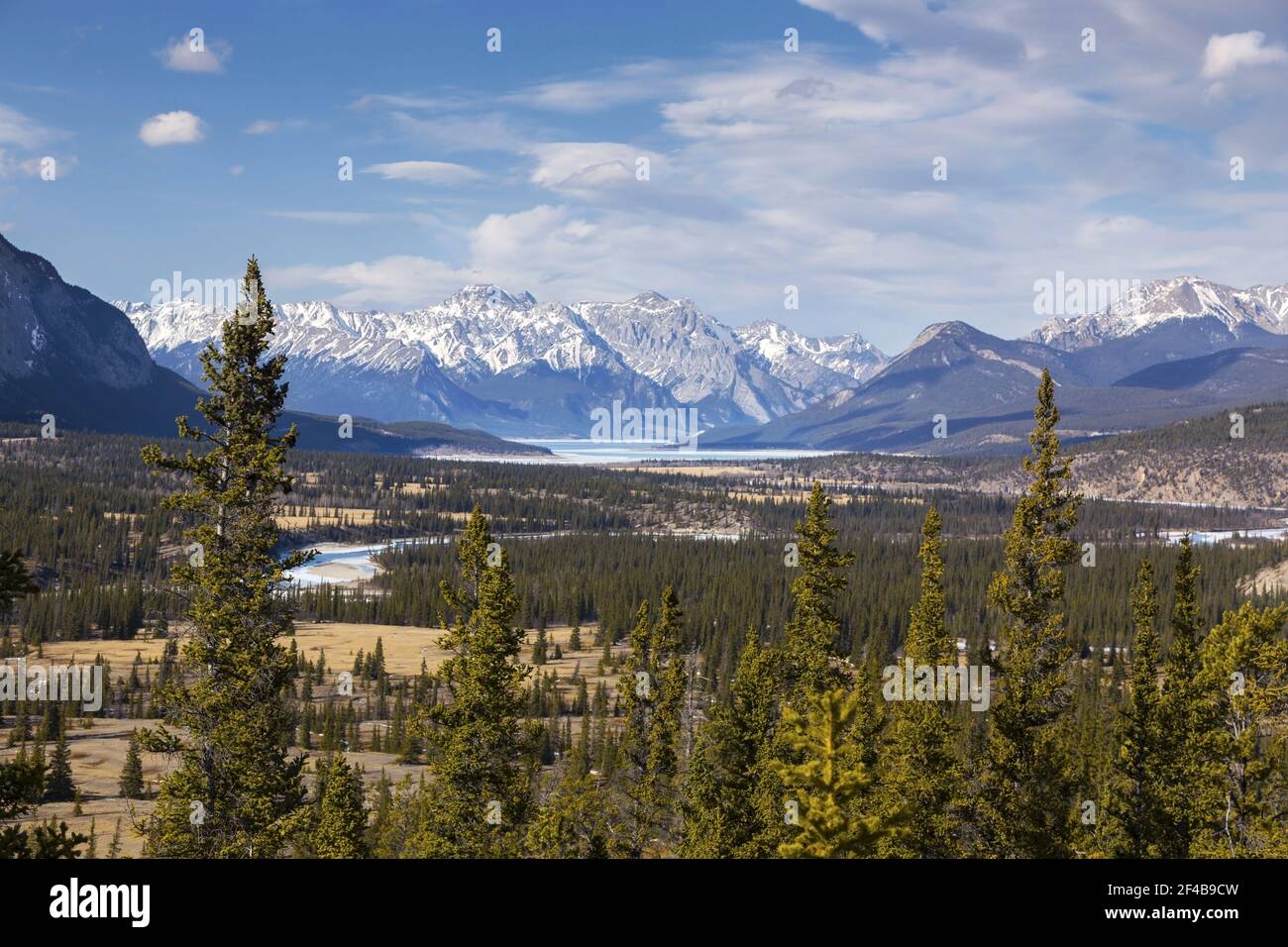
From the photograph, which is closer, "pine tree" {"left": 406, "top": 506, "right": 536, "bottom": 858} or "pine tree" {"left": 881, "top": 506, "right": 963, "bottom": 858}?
"pine tree" {"left": 406, "top": 506, "right": 536, "bottom": 858}

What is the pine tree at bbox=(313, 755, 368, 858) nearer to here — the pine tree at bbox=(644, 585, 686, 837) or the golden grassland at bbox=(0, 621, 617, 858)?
the golden grassland at bbox=(0, 621, 617, 858)

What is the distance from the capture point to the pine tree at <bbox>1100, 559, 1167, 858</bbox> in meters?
48.8

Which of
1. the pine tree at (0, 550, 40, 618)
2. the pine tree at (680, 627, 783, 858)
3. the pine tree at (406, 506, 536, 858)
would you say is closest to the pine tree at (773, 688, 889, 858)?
the pine tree at (406, 506, 536, 858)

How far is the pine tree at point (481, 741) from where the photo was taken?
37.0m

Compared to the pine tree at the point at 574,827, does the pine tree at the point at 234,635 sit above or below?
above

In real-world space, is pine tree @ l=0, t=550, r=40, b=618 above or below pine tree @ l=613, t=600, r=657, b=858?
above

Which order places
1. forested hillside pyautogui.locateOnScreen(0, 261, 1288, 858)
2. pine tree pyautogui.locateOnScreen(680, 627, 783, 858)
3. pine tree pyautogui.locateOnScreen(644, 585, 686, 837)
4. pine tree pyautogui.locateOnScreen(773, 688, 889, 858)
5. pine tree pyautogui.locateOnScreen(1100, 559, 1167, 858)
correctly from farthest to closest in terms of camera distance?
pine tree pyautogui.locateOnScreen(644, 585, 686, 837), pine tree pyautogui.locateOnScreen(1100, 559, 1167, 858), pine tree pyautogui.locateOnScreen(680, 627, 783, 858), forested hillside pyautogui.locateOnScreen(0, 261, 1288, 858), pine tree pyautogui.locateOnScreen(773, 688, 889, 858)

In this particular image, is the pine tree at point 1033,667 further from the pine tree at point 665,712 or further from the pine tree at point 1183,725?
the pine tree at point 665,712

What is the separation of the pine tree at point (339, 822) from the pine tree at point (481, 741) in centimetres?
592

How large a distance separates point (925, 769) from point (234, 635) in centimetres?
3229

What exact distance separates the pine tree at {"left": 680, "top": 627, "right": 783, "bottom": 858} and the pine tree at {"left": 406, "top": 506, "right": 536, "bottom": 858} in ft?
38.3

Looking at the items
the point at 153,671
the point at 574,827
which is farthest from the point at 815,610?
the point at 153,671

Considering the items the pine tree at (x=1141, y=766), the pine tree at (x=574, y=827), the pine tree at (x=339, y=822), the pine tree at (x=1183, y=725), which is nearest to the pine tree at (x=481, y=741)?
the pine tree at (x=574, y=827)
